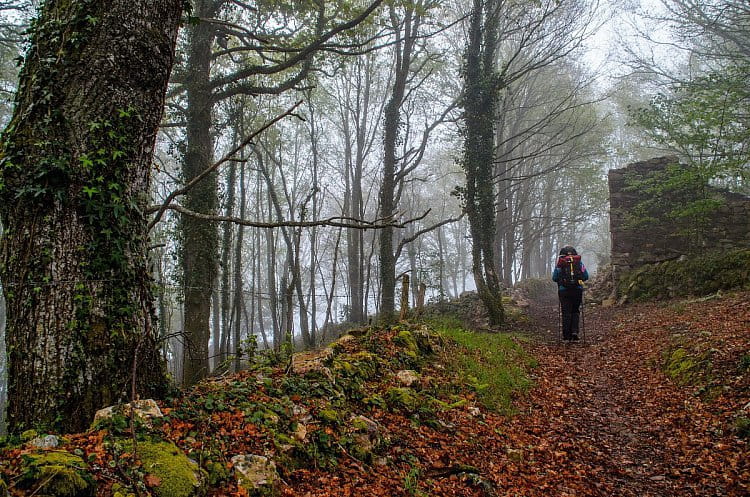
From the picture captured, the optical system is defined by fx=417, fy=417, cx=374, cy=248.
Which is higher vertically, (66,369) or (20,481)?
(66,369)

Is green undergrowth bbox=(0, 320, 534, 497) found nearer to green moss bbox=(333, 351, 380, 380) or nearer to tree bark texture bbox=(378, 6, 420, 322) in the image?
green moss bbox=(333, 351, 380, 380)

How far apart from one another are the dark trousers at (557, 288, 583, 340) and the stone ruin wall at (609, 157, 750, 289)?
634cm

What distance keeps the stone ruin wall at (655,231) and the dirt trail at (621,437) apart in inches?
310

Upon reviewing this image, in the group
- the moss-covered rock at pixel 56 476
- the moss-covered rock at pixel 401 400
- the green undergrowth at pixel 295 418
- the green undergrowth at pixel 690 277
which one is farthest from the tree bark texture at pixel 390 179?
the moss-covered rock at pixel 56 476

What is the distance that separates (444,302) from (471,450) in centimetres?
1179

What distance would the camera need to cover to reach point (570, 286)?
9.42m

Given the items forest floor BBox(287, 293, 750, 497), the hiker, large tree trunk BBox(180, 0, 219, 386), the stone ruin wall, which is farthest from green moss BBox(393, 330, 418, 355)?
the stone ruin wall

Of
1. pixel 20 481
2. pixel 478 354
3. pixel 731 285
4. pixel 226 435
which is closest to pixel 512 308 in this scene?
pixel 731 285

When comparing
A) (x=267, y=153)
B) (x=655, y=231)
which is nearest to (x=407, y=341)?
(x=267, y=153)

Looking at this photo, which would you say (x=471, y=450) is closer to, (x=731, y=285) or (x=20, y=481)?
(x=20, y=481)

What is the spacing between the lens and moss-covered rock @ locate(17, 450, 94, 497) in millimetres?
1951

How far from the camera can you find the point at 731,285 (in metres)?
10.1

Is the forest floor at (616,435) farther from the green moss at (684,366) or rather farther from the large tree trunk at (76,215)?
the large tree trunk at (76,215)

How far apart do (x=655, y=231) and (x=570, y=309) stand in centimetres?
775
